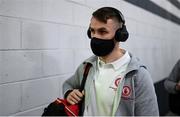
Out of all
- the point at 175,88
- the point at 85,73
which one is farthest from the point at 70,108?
the point at 175,88

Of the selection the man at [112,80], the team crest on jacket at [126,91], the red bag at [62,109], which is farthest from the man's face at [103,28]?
the red bag at [62,109]

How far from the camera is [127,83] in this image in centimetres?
143

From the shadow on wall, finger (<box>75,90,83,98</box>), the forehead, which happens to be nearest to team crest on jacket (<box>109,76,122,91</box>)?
finger (<box>75,90,83,98</box>)

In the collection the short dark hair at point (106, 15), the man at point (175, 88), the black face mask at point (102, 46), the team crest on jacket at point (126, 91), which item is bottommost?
the man at point (175, 88)

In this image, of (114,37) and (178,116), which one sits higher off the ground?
(114,37)

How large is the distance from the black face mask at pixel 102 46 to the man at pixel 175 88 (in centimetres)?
154

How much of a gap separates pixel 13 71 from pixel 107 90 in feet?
1.91

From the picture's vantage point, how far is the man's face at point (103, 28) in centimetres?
146

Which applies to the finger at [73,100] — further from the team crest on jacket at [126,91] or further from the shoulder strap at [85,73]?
the team crest on jacket at [126,91]

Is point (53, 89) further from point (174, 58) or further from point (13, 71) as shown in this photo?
point (174, 58)

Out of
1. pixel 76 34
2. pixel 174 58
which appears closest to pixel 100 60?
pixel 76 34

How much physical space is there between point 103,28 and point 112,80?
27 cm

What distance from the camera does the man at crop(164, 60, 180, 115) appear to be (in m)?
2.86

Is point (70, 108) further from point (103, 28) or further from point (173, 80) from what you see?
point (173, 80)
